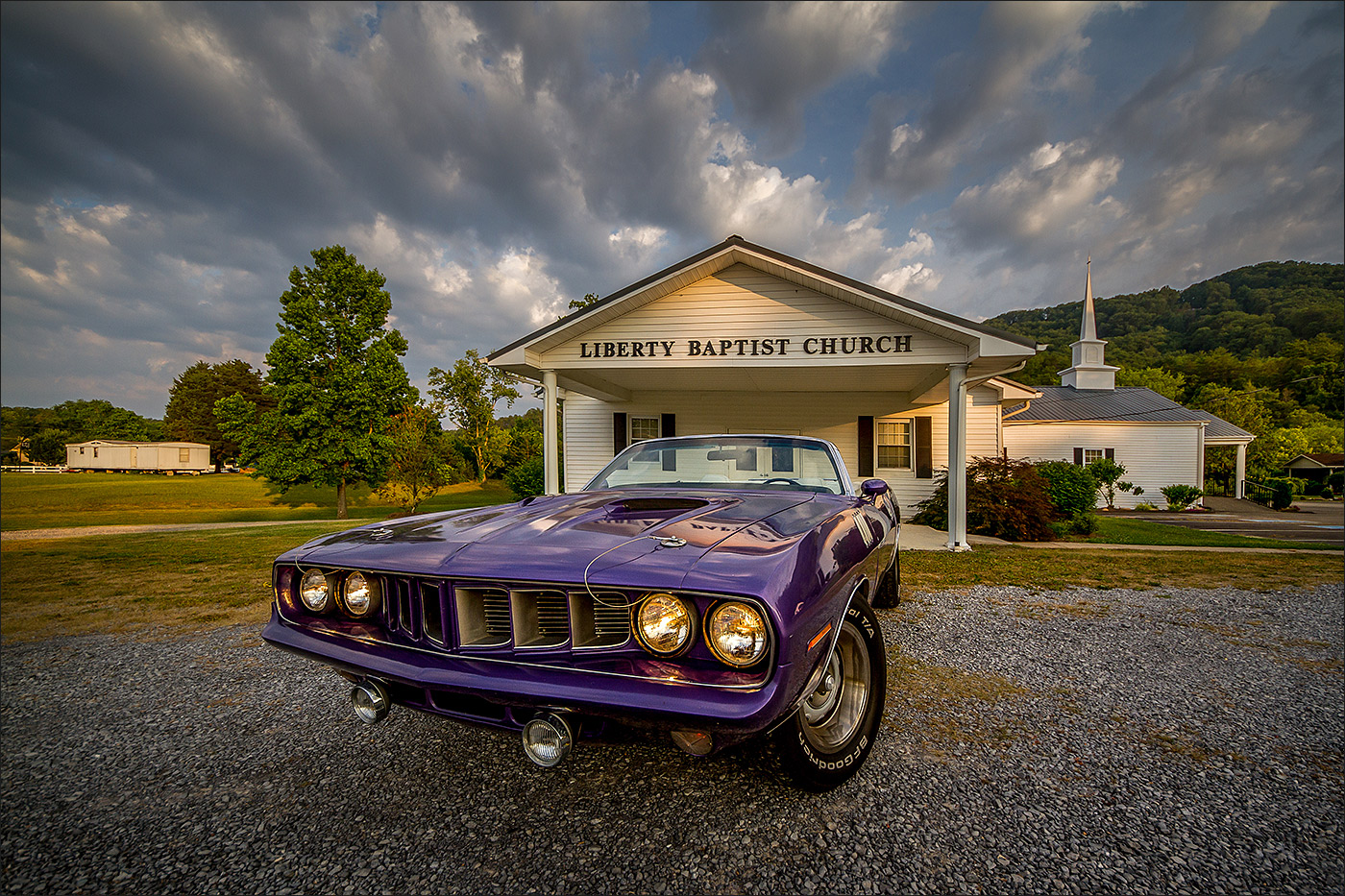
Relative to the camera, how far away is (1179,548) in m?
8.48

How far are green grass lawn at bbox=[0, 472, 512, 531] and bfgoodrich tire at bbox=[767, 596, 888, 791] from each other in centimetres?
1670

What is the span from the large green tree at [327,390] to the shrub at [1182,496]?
27490mm

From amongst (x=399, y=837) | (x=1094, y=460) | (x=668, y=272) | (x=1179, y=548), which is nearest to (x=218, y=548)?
(x=668, y=272)

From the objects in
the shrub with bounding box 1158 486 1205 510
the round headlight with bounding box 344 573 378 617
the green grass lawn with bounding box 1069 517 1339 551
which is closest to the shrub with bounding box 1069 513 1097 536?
the green grass lawn with bounding box 1069 517 1339 551

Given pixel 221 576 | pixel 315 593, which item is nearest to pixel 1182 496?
pixel 315 593

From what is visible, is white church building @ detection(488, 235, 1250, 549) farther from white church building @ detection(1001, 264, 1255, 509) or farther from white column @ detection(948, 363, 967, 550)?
white church building @ detection(1001, 264, 1255, 509)

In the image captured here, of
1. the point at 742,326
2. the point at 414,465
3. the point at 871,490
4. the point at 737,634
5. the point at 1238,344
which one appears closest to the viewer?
the point at 737,634

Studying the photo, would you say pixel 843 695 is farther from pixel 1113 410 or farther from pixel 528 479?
pixel 1113 410

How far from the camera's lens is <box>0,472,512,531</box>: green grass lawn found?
16281 millimetres

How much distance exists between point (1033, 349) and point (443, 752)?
8906 millimetres

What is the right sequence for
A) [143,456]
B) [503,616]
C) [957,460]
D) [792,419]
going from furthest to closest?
[143,456], [792,419], [957,460], [503,616]

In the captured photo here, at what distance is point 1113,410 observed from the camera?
857 inches

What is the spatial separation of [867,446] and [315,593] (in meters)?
11.4

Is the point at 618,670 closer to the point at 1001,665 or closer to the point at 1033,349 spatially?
the point at 1001,665
